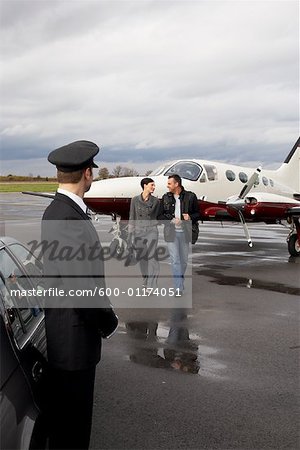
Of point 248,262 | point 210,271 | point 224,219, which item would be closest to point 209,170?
point 224,219

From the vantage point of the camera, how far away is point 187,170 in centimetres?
1566

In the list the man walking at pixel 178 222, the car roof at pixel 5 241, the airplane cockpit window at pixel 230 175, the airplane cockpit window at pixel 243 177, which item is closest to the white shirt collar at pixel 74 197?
the car roof at pixel 5 241

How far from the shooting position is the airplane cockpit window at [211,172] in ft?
51.4

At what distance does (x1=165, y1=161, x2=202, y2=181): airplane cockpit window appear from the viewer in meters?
15.5

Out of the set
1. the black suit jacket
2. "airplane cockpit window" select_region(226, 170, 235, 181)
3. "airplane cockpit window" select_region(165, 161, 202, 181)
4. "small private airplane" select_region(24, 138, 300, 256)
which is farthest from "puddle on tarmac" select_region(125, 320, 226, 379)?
"airplane cockpit window" select_region(226, 170, 235, 181)

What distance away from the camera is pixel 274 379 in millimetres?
4852

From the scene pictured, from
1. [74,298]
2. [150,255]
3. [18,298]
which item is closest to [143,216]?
[150,255]

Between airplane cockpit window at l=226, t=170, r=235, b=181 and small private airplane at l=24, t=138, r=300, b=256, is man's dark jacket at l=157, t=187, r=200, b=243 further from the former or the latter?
airplane cockpit window at l=226, t=170, r=235, b=181

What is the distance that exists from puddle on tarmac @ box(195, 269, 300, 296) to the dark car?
656 centimetres

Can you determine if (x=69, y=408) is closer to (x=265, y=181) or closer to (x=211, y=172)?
(x=211, y=172)

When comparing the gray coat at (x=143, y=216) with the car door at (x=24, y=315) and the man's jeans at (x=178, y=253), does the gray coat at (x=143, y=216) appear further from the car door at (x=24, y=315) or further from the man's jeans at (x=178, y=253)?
the car door at (x=24, y=315)

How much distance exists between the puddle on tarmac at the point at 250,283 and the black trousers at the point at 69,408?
6807 mm

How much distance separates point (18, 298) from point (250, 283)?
728cm

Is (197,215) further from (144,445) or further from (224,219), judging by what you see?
(224,219)
